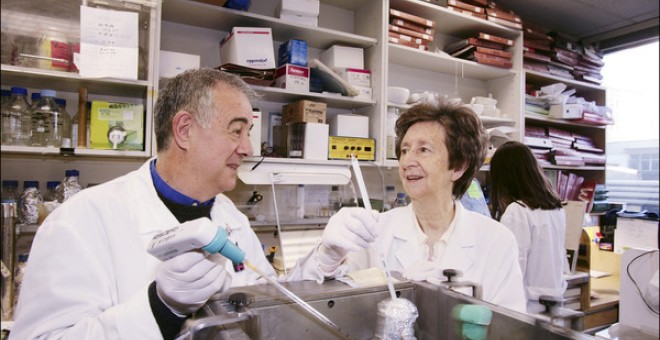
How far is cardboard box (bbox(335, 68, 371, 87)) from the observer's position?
2.47 metres

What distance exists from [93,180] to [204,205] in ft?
3.39

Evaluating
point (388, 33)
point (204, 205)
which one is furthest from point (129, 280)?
point (388, 33)

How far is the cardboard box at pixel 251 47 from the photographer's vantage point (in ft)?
6.93

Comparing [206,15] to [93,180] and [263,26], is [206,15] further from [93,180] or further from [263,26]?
[93,180]

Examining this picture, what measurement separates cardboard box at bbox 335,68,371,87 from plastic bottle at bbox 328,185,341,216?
0.71 m

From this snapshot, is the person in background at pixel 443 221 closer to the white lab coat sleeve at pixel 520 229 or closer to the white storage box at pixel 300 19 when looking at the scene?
the white lab coat sleeve at pixel 520 229

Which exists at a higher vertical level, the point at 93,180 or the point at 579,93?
the point at 579,93

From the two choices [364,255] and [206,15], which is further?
[206,15]

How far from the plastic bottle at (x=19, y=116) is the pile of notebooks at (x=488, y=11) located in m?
2.58

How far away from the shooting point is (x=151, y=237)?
1.09 m

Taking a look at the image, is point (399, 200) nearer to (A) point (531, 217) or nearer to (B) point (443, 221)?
(A) point (531, 217)

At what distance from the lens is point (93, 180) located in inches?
77.5

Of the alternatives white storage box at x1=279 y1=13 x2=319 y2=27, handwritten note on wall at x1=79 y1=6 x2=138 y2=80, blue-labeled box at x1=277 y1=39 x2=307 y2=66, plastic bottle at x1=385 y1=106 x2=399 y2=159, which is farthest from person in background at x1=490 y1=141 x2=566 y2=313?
handwritten note on wall at x1=79 y1=6 x2=138 y2=80

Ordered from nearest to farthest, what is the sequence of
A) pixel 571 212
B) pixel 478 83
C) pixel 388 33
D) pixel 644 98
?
pixel 644 98 → pixel 571 212 → pixel 388 33 → pixel 478 83
